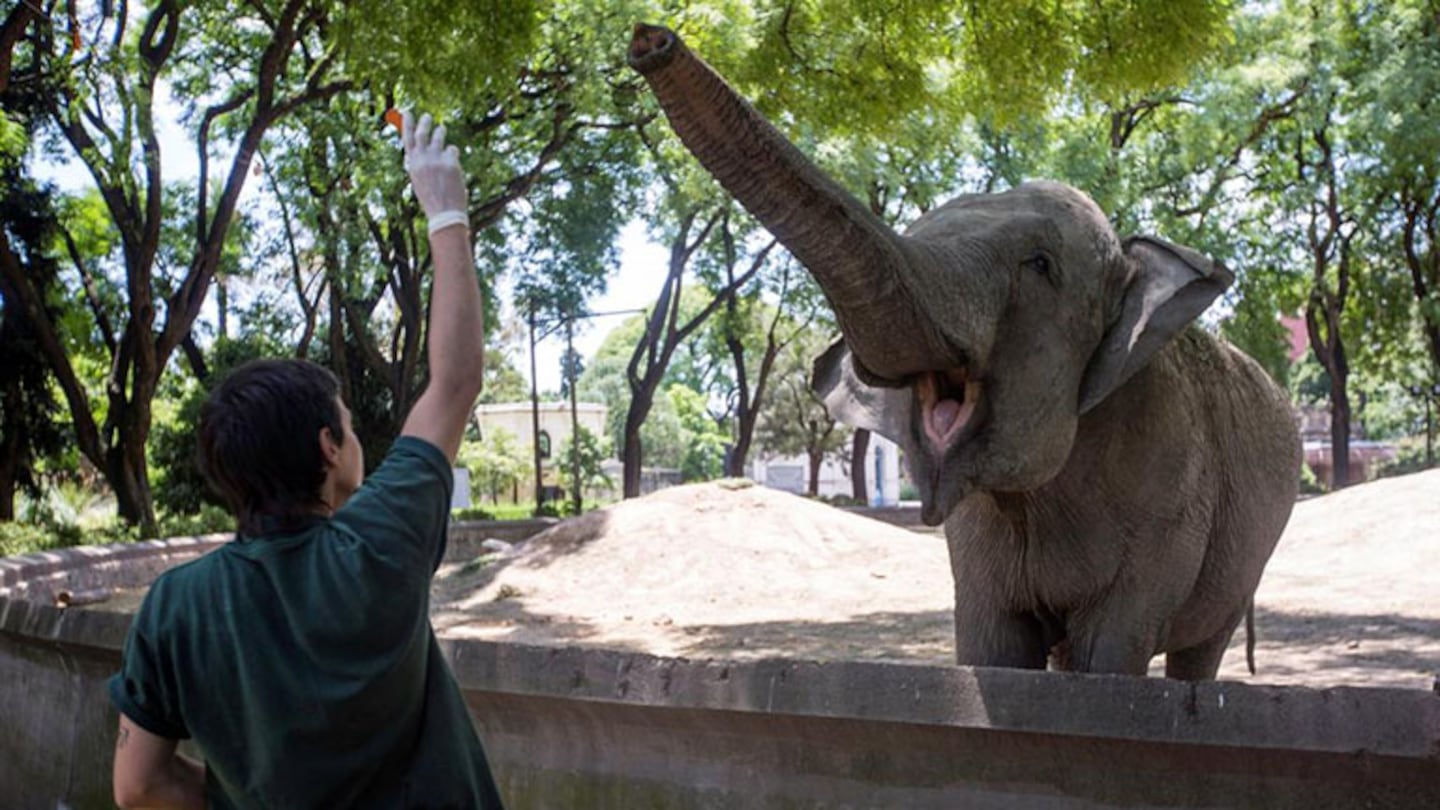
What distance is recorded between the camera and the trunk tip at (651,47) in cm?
326

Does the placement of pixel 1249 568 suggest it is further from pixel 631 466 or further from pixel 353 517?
pixel 631 466

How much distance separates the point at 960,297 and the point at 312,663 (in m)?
2.25

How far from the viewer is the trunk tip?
326cm

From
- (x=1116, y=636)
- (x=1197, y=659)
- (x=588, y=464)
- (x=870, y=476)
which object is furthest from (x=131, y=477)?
(x=870, y=476)

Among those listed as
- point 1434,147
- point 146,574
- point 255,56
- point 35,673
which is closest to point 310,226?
point 255,56

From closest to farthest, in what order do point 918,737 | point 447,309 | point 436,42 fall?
point 447,309
point 918,737
point 436,42

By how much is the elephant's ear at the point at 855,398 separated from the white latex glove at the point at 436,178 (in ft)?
5.58

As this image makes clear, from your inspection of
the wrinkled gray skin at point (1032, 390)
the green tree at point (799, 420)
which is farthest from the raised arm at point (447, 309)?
the green tree at point (799, 420)

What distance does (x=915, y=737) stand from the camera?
3.92 meters

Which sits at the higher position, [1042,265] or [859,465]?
[1042,265]

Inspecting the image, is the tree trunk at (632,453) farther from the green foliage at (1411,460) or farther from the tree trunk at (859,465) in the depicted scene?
the green foliage at (1411,460)

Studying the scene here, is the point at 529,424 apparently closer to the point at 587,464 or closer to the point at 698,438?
the point at 587,464

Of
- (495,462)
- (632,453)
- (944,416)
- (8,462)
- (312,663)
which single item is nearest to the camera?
(312,663)

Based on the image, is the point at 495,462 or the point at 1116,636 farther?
the point at 495,462
